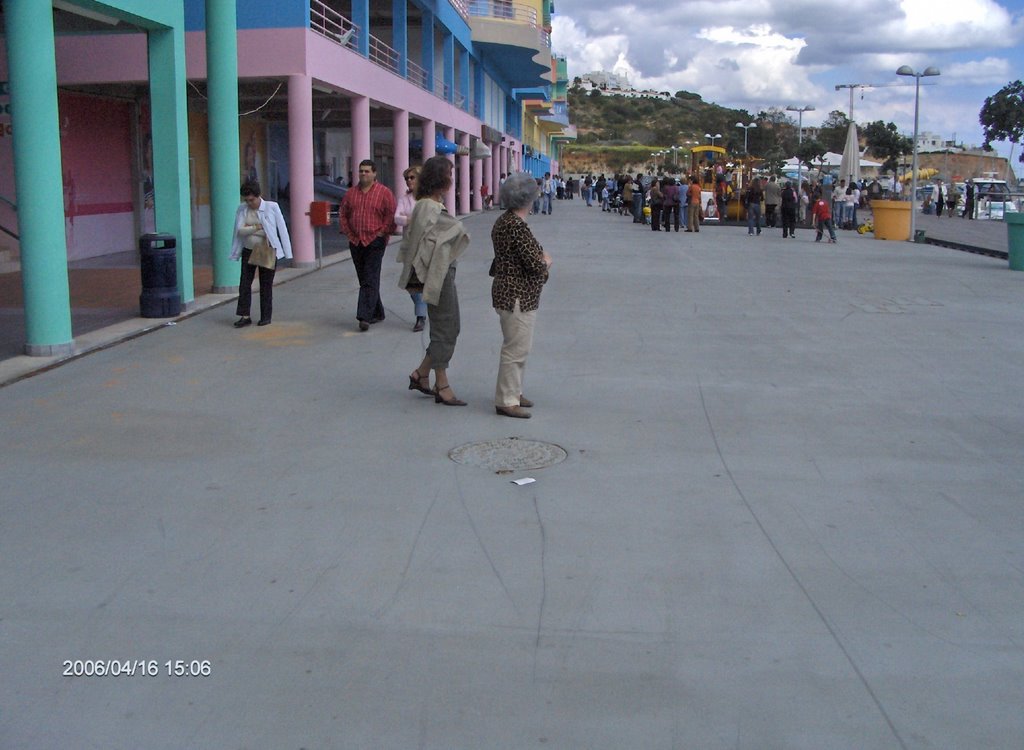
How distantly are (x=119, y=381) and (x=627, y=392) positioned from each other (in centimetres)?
420

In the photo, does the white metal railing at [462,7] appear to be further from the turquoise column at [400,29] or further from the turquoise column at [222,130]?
the turquoise column at [222,130]

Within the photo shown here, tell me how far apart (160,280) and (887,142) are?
91429mm

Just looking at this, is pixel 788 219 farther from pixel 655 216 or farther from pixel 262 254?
pixel 262 254

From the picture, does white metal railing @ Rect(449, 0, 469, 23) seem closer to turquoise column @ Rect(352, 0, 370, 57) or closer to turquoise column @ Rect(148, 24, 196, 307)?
turquoise column @ Rect(352, 0, 370, 57)

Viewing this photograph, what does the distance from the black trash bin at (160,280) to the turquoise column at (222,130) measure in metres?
2.00

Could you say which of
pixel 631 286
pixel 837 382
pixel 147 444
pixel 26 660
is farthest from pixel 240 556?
pixel 631 286

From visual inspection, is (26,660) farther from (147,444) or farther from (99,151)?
(99,151)

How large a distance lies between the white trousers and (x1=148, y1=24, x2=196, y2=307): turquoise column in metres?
6.38

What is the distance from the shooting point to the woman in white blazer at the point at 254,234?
1124 centimetres

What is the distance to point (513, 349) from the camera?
24.8ft

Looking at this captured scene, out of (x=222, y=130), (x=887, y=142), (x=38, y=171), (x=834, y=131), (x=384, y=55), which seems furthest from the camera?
(x=834, y=131)

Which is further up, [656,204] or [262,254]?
[656,204]

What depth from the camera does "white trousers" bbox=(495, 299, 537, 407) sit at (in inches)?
296
